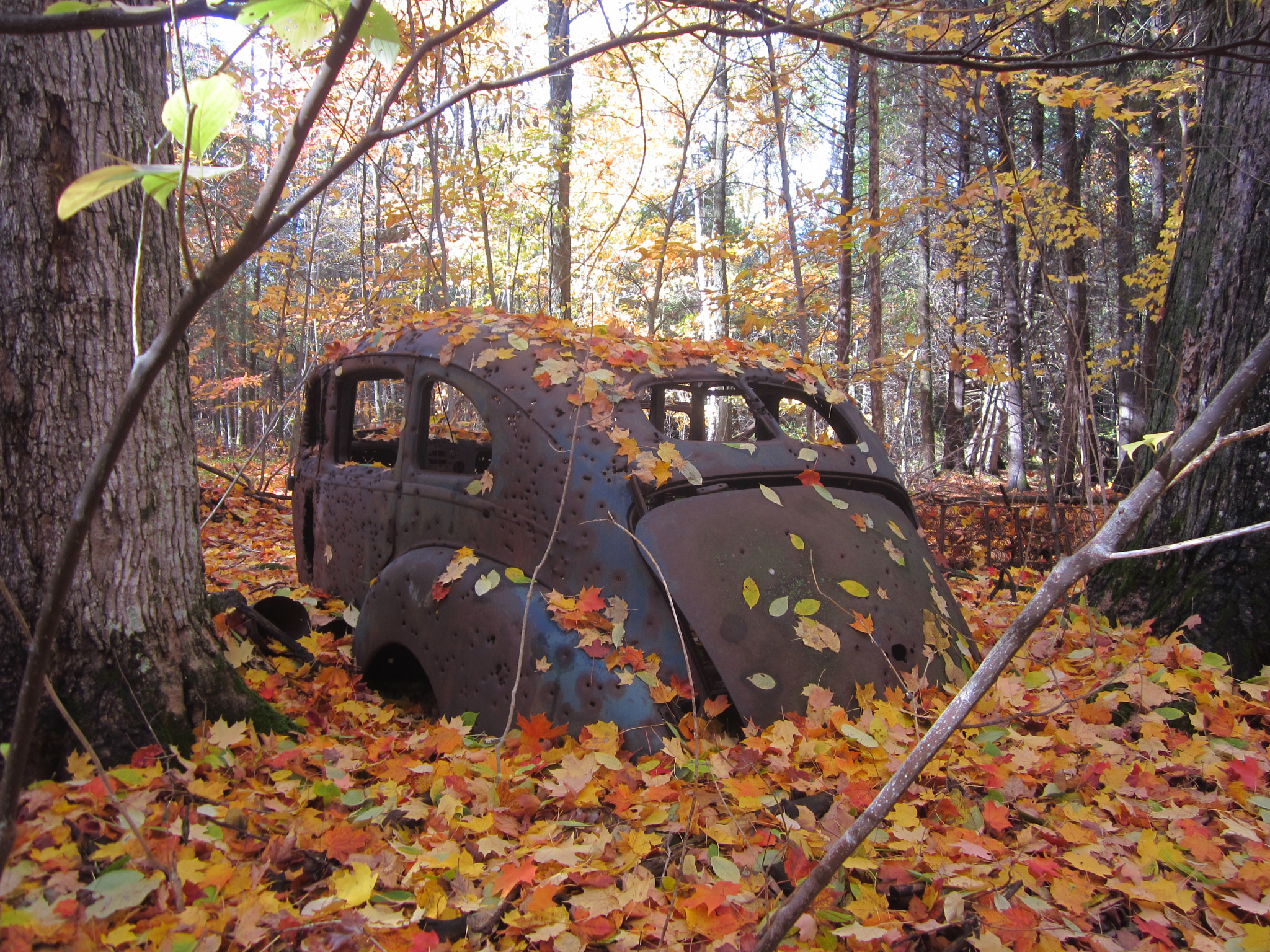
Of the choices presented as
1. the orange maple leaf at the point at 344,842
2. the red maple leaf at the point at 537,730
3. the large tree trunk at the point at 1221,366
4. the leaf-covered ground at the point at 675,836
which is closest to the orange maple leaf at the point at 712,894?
the leaf-covered ground at the point at 675,836

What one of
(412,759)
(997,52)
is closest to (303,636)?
(412,759)

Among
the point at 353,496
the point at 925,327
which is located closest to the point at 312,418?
the point at 353,496

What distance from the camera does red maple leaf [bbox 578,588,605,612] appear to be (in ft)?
8.05

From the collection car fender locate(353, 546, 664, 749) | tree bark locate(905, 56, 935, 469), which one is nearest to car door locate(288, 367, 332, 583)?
car fender locate(353, 546, 664, 749)

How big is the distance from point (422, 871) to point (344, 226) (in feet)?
96.9

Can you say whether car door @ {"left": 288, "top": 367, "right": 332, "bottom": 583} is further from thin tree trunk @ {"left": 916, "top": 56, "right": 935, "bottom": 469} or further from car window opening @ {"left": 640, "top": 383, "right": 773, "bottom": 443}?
thin tree trunk @ {"left": 916, "top": 56, "right": 935, "bottom": 469}

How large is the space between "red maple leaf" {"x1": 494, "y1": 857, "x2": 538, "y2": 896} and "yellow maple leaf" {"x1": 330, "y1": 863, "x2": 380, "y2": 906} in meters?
0.29

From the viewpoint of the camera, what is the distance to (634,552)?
2482 millimetres

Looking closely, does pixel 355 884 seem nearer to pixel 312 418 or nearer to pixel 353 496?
pixel 353 496

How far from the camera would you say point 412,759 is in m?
2.50

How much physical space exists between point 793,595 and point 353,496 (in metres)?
2.16

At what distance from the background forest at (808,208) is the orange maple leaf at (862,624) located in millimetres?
2141

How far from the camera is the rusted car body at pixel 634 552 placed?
2.40 m

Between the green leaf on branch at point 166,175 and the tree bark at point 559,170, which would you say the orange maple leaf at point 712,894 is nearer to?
the green leaf on branch at point 166,175
